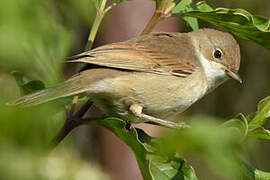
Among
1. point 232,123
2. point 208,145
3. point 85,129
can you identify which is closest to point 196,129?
point 208,145

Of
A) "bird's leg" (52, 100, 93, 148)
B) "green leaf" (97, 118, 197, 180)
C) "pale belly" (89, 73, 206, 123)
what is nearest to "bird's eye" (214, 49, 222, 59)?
"pale belly" (89, 73, 206, 123)

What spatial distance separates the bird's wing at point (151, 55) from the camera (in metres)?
2.71

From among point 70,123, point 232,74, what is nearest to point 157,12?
point 70,123

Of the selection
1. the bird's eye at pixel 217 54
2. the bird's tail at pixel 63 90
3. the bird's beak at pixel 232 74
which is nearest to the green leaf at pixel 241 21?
the bird's tail at pixel 63 90

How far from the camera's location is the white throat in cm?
345

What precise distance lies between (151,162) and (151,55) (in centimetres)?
130

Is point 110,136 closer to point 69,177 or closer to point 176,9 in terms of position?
point 176,9

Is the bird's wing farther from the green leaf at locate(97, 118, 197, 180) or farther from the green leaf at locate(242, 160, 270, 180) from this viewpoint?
the green leaf at locate(242, 160, 270, 180)

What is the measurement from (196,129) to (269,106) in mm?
1379

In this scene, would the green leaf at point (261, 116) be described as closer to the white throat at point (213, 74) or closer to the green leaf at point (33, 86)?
A: the green leaf at point (33, 86)

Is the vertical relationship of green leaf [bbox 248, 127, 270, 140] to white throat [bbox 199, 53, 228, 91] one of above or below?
above

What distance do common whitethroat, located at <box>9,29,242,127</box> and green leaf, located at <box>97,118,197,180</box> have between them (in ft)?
1.74

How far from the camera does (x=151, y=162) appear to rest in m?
1.98

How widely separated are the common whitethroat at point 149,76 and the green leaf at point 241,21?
668 millimetres
